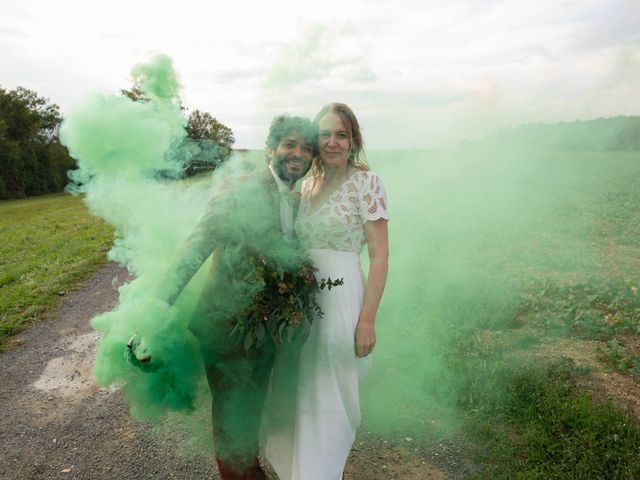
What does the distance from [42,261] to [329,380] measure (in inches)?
335

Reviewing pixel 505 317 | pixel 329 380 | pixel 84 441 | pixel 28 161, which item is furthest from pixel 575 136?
pixel 28 161

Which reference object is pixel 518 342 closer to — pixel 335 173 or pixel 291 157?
pixel 335 173

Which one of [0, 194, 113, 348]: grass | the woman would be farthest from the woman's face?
[0, 194, 113, 348]: grass

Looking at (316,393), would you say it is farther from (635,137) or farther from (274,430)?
(635,137)

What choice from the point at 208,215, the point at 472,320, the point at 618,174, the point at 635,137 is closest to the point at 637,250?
the point at 635,137

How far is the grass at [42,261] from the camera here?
6.33m

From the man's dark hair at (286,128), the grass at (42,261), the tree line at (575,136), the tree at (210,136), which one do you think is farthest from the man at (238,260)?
the tree line at (575,136)

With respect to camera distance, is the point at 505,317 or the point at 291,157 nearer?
the point at 291,157

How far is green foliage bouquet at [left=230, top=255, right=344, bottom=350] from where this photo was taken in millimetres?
2293

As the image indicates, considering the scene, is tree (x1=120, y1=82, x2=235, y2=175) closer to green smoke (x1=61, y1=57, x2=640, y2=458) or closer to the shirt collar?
green smoke (x1=61, y1=57, x2=640, y2=458)

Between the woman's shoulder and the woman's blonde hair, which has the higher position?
the woman's blonde hair

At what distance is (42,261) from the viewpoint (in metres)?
9.01

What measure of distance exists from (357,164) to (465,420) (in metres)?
2.16

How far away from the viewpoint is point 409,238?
9.43m
